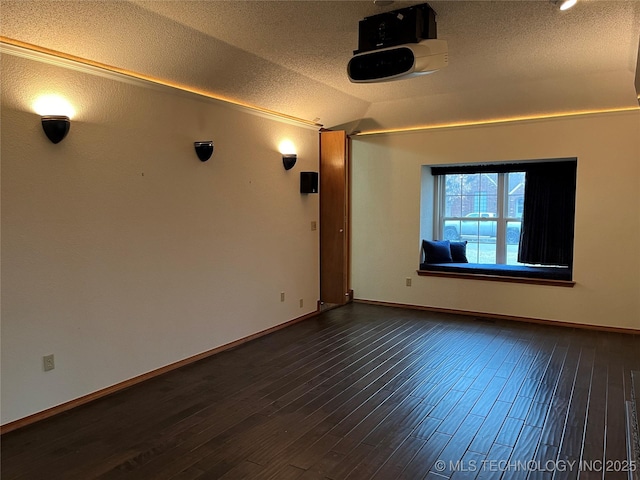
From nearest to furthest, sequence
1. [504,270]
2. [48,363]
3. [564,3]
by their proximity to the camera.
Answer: [564,3], [48,363], [504,270]

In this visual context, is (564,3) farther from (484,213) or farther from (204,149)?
(484,213)

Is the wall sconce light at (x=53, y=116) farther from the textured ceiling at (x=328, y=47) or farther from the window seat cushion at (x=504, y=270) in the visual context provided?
the window seat cushion at (x=504, y=270)

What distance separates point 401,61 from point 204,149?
1.95 metres

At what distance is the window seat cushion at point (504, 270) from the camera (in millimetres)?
5309

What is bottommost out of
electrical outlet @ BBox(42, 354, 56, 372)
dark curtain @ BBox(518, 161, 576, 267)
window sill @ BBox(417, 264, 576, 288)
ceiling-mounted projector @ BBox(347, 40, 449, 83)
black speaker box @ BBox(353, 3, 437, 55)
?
electrical outlet @ BBox(42, 354, 56, 372)

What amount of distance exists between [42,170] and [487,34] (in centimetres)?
318

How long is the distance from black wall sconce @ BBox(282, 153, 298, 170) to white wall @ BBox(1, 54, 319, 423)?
0.11m

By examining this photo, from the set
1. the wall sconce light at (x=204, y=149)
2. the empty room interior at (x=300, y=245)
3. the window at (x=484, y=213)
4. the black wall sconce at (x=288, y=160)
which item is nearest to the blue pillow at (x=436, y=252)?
the empty room interior at (x=300, y=245)

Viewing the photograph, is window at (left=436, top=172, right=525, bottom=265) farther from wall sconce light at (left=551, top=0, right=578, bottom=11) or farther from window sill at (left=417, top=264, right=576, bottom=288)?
wall sconce light at (left=551, top=0, right=578, bottom=11)

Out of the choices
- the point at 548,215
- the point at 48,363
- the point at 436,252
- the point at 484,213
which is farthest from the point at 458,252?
the point at 48,363

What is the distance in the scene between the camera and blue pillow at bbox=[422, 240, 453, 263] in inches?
242

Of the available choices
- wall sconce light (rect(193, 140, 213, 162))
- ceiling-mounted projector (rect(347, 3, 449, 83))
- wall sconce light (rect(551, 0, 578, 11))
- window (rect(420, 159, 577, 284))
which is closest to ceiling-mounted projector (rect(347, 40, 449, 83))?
ceiling-mounted projector (rect(347, 3, 449, 83))

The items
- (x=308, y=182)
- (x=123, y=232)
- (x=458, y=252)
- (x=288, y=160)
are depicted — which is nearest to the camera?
(x=123, y=232)

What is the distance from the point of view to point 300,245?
5402 mm
